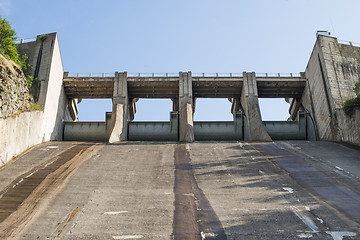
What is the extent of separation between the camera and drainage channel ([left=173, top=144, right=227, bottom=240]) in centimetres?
953

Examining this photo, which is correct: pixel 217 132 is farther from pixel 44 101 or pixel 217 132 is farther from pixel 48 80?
pixel 48 80

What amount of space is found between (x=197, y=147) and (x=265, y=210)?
12564mm

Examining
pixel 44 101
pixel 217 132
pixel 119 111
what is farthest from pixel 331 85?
pixel 44 101

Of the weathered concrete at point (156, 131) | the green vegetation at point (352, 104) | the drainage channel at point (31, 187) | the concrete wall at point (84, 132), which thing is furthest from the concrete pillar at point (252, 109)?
the drainage channel at point (31, 187)

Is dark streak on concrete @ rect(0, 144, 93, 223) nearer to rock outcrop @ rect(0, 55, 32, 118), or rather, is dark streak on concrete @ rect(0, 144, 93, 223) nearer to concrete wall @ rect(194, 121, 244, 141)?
rock outcrop @ rect(0, 55, 32, 118)

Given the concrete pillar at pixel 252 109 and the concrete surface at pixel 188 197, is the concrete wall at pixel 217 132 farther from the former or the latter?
the concrete surface at pixel 188 197

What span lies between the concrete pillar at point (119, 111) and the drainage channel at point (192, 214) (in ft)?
42.7

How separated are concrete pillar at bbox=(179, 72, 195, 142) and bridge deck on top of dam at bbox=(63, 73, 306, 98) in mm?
899

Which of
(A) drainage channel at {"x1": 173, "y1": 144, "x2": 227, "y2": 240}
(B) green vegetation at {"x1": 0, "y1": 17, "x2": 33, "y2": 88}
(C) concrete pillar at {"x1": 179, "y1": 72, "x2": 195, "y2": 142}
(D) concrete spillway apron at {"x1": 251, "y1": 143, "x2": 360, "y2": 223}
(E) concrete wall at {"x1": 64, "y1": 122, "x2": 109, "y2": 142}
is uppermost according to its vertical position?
(B) green vegetation at {"x1": 0, "y1": 17, "x2": 33, "y2": 88}

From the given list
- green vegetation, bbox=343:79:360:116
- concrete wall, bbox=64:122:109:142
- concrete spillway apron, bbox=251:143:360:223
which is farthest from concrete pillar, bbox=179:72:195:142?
green vegetation, bbox=343:79:360:116

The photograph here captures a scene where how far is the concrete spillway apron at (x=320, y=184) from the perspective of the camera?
1180 centimetres

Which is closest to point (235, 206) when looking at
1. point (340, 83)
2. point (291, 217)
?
point (291, 217)

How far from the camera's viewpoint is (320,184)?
14617mm

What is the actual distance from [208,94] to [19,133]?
67.5 feet
